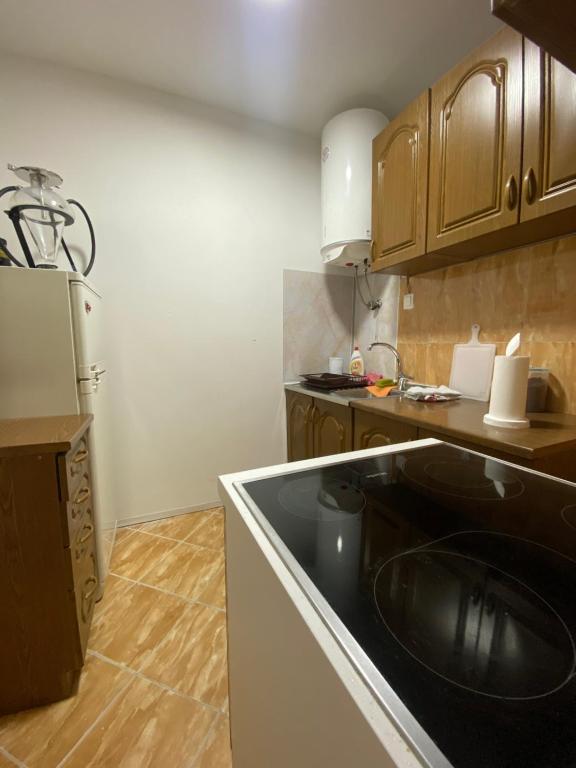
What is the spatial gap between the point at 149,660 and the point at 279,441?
1412mm

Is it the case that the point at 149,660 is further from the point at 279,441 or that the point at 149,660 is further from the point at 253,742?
the point at 279,441

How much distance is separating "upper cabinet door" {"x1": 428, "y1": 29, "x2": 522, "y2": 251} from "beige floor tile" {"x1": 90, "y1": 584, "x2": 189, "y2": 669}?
1876 millimetres

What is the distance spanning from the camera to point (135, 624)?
1.32 m

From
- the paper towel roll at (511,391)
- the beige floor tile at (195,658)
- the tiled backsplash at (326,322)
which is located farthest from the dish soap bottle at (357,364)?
the beige floor tile at (195,658)

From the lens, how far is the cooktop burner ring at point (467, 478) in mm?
672

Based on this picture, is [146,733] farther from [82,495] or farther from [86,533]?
[82,495]

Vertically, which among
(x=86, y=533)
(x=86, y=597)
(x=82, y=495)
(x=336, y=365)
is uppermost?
(x=336, y=365)

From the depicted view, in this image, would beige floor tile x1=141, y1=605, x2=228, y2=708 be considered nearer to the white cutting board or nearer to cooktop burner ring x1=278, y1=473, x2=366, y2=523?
cooktop burner ring x1=278, y1=473, x2=366, y2=523

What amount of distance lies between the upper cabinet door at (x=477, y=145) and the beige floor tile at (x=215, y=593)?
66.3 inches

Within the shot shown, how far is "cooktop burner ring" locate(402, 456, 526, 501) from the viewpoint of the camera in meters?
0.67

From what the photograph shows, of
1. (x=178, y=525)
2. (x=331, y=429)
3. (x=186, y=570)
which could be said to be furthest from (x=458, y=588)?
(x=178, y=525)

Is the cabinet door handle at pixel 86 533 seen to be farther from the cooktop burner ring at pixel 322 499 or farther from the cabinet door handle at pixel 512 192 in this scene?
the cabinet door handle at pixel 512 192

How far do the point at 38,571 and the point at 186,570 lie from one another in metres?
0.78

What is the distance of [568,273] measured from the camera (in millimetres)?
1255
